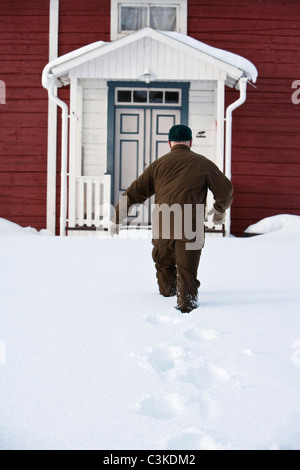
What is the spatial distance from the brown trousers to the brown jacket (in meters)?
0.13

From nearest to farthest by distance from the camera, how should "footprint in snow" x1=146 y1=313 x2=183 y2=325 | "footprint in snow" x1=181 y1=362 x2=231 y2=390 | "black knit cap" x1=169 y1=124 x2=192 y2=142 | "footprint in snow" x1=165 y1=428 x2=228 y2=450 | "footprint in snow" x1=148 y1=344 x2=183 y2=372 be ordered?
"footprint in snow" x1=165 y1=428 x2=228 y2=450 < "footprint in snow" x1=181 y1=362 x2=231 y2=390 < "footprint in snow" x1=148 y1=344 x2=183 y2=372 < "footprint in snow" x1=146 y1=313 x2=183 y2=325 < "black knit cap" x1=169 y1=124 x2=192 y2=142

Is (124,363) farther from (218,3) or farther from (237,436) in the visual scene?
(218,3)

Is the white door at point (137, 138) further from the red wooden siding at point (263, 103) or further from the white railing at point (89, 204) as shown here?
the red wooden siding at point (263, 103)

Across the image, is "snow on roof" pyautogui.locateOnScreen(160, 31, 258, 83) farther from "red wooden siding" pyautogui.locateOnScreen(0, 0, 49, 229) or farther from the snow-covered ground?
the snow-covered ground

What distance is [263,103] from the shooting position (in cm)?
932

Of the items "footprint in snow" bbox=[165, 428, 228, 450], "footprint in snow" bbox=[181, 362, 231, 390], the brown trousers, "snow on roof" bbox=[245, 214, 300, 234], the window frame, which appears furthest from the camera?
the window frame

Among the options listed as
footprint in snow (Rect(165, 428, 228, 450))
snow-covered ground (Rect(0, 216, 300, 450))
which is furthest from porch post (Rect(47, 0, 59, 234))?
footprint in snow (Rect(165, 428, 228, 450))

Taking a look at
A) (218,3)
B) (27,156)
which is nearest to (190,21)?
(218,3)

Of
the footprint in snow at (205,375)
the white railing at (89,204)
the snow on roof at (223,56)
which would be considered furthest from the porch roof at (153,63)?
the footprint in snow at (205,375)

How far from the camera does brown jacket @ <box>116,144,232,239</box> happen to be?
3.27 m

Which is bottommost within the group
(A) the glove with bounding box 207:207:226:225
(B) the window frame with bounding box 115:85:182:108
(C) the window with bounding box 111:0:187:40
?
(A) the glove with bounding box 207:207:226:225

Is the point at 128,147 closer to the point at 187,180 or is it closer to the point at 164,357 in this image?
the point at 187,180

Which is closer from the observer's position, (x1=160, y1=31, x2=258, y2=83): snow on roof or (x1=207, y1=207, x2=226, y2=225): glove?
(x1=207, y1=207, x2=226, y2=225): glove

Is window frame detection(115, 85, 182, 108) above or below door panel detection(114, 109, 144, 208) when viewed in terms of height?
above
